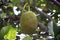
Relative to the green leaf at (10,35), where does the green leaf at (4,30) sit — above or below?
above

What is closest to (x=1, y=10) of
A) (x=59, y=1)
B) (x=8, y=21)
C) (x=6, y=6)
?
(x=6, y=6)

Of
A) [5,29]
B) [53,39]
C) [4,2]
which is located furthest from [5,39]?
[4,2]

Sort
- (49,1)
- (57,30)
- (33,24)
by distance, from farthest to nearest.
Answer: (49,1), (57,30), (33,24)

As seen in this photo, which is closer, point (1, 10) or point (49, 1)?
point (49, 1)

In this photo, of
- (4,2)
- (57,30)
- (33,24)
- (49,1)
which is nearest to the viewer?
(33,24)

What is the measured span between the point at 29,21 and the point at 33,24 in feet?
0.08

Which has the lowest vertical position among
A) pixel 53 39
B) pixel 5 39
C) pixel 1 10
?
pixel 5 39

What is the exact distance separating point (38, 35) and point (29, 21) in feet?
2.49

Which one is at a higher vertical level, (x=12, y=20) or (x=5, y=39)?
(x=12, y=20)

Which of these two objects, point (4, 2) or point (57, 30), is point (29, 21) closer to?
point (57, 30)

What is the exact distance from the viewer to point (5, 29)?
0.96 metres

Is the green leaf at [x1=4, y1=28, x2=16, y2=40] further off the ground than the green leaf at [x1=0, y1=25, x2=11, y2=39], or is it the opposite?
the green leaf at [x1=0, y1=25, x2=11, y2=39]

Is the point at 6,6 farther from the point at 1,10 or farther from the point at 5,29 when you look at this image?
the point at 5,29

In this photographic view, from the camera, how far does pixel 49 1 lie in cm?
156
